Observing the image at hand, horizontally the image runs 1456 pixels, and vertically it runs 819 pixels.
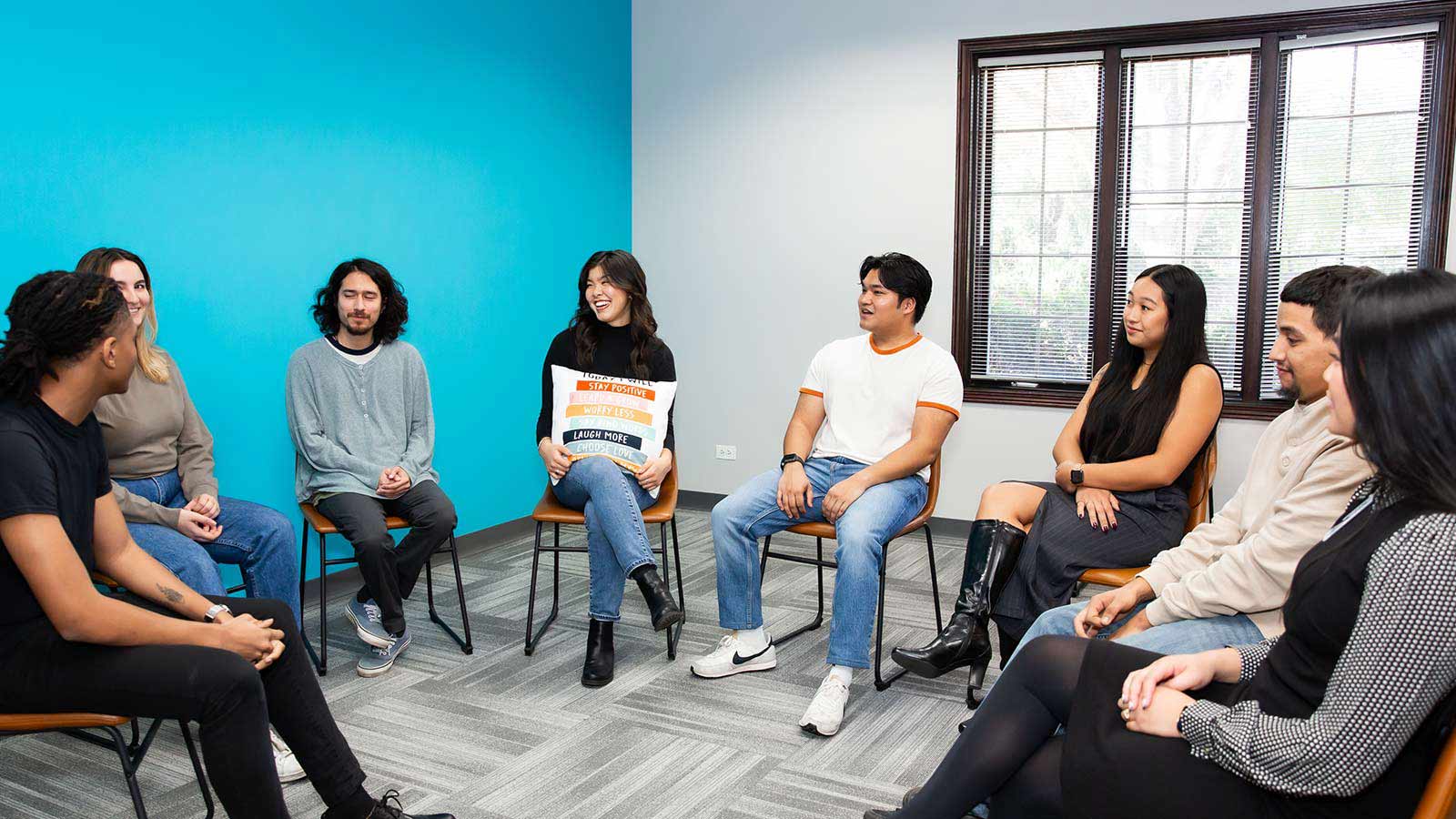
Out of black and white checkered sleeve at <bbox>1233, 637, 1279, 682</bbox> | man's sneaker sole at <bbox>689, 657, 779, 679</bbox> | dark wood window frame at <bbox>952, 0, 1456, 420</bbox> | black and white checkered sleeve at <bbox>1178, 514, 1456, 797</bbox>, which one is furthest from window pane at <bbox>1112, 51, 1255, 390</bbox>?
black and white checkered sleeve at <bbox>1178, 514, 1456, 797</bbox>

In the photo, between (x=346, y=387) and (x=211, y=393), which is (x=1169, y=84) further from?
(x=211, y=393)

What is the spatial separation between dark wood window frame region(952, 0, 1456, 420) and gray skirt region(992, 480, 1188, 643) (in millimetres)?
1873

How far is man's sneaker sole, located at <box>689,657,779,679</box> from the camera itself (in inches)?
124

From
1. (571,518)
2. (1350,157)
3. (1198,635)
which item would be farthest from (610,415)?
(1350,157)

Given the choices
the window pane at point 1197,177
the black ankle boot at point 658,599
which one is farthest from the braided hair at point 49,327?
the window pane at point 1197,177

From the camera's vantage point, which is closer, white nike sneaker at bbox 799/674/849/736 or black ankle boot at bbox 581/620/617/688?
white nike sneaker at bbox 799/674/849/736

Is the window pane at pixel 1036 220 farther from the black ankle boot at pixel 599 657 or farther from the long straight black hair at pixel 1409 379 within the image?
Result: the long straight black hair at pixel 1409 379

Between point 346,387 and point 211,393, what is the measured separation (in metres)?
0.50

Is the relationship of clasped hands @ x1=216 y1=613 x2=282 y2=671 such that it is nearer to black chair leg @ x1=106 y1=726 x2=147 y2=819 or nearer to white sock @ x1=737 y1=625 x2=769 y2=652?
black chair leg @ x1=106 y1=726 x2=147 y2=819

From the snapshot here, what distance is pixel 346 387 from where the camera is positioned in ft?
11.1

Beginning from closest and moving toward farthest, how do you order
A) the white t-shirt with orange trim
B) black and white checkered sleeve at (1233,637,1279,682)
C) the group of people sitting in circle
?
the group of people sitting in circle → black and white checkered sleeve at (1233,637,1279,682) → the white t-shirt with orange trim

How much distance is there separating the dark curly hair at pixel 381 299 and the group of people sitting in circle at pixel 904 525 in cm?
1

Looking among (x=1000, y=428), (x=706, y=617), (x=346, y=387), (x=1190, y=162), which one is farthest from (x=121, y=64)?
(x=1190, y=162)

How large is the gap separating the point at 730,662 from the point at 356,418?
1.46 m
